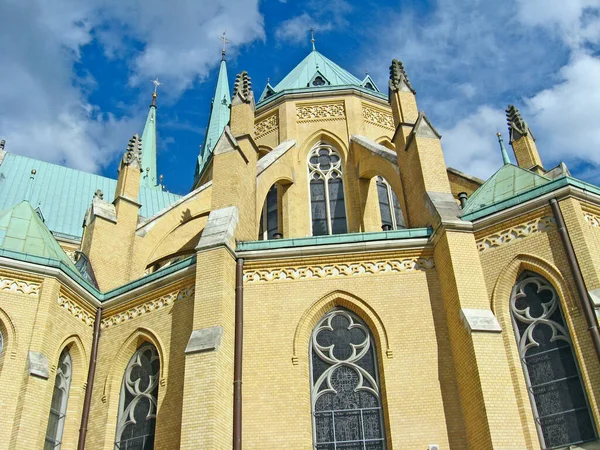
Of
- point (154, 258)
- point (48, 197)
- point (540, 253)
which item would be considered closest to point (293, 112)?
point (154, 258)

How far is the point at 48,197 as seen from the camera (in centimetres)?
3084

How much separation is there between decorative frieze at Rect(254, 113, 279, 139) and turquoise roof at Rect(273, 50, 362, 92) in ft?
4.16

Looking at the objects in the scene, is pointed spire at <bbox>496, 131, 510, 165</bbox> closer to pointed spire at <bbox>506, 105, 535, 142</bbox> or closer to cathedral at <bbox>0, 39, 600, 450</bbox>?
pointed spire at <bbox>506, 105, 535, 142</bbox>

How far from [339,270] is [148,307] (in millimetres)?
4531

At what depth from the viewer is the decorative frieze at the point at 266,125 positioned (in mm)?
21969

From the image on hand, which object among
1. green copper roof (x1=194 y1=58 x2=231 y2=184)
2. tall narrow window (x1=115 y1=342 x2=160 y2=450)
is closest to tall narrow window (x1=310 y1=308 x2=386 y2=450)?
tall narrow window (x1=115 y1=342 x2=160 y2=450)

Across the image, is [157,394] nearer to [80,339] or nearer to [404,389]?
[80,339]

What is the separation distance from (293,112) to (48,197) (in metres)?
15.5

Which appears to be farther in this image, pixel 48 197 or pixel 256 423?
pixel 48 197

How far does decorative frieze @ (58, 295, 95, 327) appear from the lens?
14125 mm

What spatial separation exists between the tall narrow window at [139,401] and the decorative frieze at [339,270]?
2973 millimetres

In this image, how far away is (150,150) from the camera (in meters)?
45.8

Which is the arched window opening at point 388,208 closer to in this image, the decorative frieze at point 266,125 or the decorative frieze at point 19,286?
the decorative frieze at point 266,125

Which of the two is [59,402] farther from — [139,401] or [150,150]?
[150,150]
